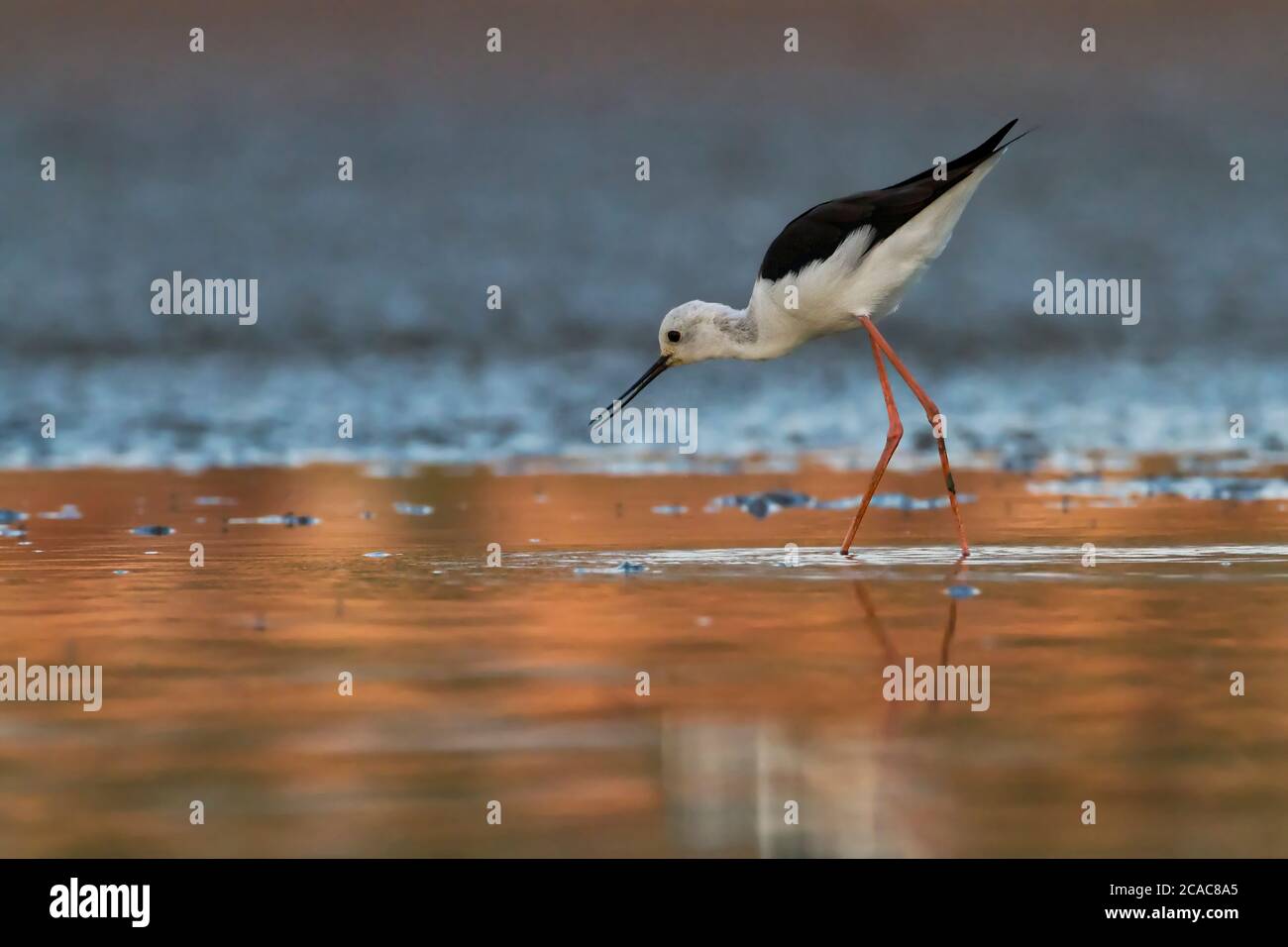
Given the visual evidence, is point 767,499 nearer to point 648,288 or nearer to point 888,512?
point 888,512

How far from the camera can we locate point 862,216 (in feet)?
30.5

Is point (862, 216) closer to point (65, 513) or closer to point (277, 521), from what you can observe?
point (277, 521)

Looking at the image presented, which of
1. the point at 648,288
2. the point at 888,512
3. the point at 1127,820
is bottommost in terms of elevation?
the point at 1127,820

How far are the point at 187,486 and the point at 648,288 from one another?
11070mm

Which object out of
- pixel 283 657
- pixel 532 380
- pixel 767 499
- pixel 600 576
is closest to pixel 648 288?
pixel 532 380

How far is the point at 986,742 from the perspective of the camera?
485 cm

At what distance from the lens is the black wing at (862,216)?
30.1 feet

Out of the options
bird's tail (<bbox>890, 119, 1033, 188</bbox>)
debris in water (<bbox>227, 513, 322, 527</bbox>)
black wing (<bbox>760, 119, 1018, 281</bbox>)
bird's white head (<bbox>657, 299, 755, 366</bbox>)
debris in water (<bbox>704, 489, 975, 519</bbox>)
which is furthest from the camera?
debris in water (<bbox>704, 489, 975, 519</bbox>)

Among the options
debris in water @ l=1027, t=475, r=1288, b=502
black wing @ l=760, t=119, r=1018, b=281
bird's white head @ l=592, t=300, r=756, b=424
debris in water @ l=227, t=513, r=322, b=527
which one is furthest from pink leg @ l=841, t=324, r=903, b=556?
debris in water @ l=227, t=513, r=322, b=527

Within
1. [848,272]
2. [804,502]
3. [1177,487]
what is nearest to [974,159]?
[848,272]

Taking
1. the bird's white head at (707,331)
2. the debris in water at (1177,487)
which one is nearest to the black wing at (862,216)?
the bird's white head at (707,331)

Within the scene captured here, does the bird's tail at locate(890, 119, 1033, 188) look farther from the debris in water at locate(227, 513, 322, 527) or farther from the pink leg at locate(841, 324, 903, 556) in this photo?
the debris in water at locate(227, 513, 322, 527)

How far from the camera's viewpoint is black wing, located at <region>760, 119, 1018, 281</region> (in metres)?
9.18

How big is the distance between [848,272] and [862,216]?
308 mm
